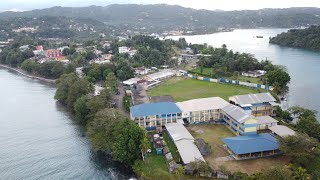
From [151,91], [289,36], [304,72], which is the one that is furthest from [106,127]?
[289,36]

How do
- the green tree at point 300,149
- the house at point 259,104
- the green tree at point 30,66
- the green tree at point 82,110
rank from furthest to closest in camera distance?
the green tree at point 30,66 < the green tree at point 82,110 < the house at point 259,104 < the green tree at point 300,149

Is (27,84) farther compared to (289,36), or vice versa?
(289,36)

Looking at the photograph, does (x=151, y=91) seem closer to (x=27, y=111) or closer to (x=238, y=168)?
(x=27, y=111)

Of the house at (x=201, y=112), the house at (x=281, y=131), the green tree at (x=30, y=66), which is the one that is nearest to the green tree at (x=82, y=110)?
the house at (x=201, y=112)

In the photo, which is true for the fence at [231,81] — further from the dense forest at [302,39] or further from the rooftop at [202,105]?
the dense forest at [302,39]

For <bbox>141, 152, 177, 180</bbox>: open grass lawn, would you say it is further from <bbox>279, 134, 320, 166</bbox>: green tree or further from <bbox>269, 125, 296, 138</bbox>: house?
<bbox>269, 125, 296, 138</bbox>: house

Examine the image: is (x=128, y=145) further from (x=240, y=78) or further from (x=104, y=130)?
(x=240, y=78)

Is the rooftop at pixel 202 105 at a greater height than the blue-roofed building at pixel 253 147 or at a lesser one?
greater

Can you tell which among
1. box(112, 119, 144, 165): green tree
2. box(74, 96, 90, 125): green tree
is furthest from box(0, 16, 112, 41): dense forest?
box(112, 119, 144, 165): green tree
